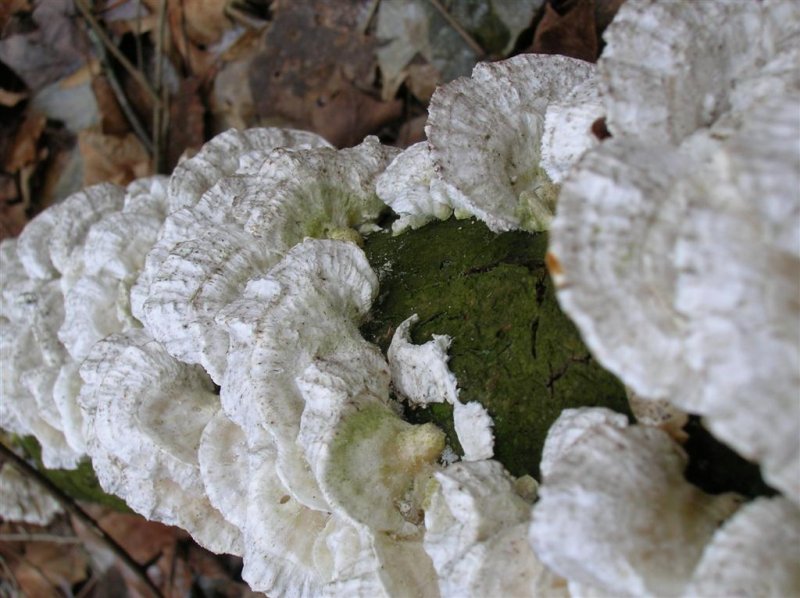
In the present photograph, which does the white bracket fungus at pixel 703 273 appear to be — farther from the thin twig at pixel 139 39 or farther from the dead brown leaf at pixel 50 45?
the dead brown leaf at pixel 50 45

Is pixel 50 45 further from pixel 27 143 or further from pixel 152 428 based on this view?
pixel 152 428

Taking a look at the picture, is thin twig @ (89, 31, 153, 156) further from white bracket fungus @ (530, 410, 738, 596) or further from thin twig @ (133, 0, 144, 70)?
white bracket fungus @ (530, 410, 738, 596)

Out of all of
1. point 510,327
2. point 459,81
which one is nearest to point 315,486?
point 510,327

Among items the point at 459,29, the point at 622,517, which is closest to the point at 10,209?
the point at 459,29

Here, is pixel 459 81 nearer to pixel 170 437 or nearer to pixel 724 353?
pixel 724 353

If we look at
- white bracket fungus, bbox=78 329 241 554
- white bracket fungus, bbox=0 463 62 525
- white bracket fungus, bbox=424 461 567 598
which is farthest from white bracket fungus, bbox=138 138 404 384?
white bracket fungus, bbox=0 463 62 525

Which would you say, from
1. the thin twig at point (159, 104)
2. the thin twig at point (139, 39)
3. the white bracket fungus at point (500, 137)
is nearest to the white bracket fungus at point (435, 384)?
the white bracket fungus at point (500, 137)
